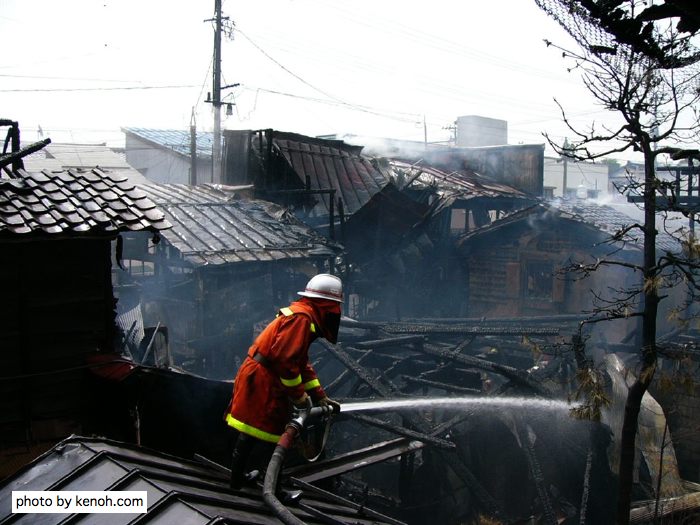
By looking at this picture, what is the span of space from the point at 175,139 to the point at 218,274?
25.7 m

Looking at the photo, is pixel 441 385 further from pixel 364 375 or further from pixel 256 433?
pixel 256 433

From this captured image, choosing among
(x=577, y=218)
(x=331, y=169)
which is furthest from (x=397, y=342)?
(x=577, y=218)

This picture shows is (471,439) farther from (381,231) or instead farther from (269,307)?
(381,231)

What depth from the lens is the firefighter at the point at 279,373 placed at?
434cm

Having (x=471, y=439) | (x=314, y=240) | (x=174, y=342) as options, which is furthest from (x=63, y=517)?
(x=314, y=240)

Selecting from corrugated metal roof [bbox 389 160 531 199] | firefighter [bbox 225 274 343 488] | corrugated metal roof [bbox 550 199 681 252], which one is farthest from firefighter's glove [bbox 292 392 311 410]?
corrugated metal roof [bbox 550 199 681 252]

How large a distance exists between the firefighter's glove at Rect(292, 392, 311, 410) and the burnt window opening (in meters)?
18.8

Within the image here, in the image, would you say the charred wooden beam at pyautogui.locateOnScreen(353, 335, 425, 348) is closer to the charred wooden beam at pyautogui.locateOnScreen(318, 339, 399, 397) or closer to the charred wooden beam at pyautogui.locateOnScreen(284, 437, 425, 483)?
the charred wooden beam at pyautogui.locateOnScreen(318, 339, 399, 397)

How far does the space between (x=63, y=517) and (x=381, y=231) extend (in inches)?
607

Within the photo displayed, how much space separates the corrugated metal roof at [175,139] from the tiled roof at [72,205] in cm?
2629

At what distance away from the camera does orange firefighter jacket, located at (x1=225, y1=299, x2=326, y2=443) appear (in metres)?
4.33

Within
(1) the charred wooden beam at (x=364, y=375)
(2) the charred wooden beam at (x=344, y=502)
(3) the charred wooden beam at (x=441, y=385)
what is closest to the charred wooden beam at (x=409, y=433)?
(1) the charred wooden beam at (x=364, y=375)

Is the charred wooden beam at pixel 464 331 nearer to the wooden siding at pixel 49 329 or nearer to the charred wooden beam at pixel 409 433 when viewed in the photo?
the charred wooden beam at pixel 409 433

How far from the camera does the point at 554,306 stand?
70.5ft
